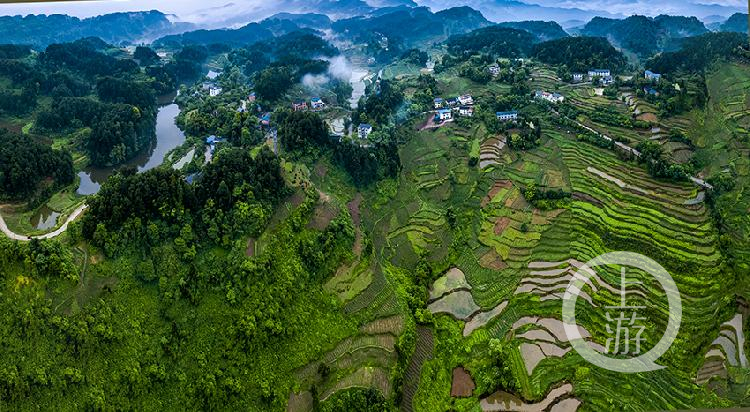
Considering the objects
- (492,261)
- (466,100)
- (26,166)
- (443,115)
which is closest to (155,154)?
(26,166)

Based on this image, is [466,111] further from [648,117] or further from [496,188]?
[648,117]

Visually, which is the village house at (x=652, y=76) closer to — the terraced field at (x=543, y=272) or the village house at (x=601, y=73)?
the village house at (x=601, y=73)

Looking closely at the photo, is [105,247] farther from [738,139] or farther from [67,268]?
[738,139]

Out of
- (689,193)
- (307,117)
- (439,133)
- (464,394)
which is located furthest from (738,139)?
(307,117)

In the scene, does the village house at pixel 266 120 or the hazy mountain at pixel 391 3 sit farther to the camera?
the hazy mountain at pixel 391 3

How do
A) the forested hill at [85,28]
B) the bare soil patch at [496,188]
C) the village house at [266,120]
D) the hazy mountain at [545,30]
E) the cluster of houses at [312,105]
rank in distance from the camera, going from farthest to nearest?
the hazy mountain at [545,30] < the forested hill at [85,28] < the cluster of houses at [312,105] < the village house at [266,120] < the bare soil patch at [496,188]

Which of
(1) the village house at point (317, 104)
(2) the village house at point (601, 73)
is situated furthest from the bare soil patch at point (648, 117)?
(1) the village house at point (317, 104)
